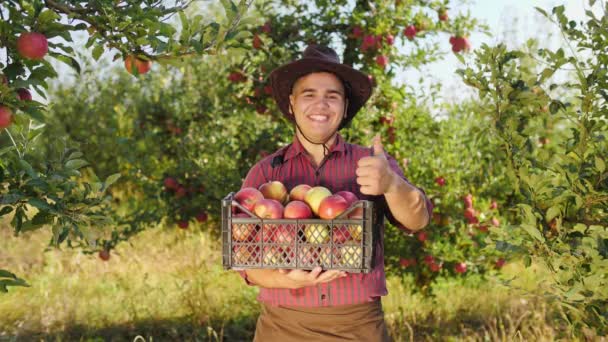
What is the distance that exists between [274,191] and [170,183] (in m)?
3.00

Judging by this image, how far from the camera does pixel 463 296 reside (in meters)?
5.46

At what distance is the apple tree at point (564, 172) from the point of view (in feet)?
8.33

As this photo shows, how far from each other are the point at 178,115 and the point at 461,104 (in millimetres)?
2582

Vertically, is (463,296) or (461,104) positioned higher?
(461,104)

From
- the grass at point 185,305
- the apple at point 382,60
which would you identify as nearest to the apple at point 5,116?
the grass at point 185,305

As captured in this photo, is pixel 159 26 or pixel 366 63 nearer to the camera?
pixel 159 26

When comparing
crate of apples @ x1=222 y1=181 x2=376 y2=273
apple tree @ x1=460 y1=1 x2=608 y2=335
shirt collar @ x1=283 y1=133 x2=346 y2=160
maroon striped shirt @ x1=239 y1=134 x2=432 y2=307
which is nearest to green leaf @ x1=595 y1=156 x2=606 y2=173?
apple tree @ x1=460 y1=1 x2=608 y2=335

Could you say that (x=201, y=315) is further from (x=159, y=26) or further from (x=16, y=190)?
(x=159, y=26)

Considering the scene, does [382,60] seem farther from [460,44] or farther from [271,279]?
[271,279]

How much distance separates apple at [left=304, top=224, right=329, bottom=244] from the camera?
1794mm

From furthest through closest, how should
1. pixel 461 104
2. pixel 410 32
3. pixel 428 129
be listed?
pixel 461 104 < pixel 428 129 < pixel 410 32

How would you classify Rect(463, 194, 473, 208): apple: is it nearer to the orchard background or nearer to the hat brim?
the orchard background

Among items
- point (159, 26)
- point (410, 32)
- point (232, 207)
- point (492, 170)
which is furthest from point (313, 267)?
point (492, 170)

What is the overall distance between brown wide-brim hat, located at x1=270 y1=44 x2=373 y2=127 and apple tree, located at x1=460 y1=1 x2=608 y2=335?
0.67 m
